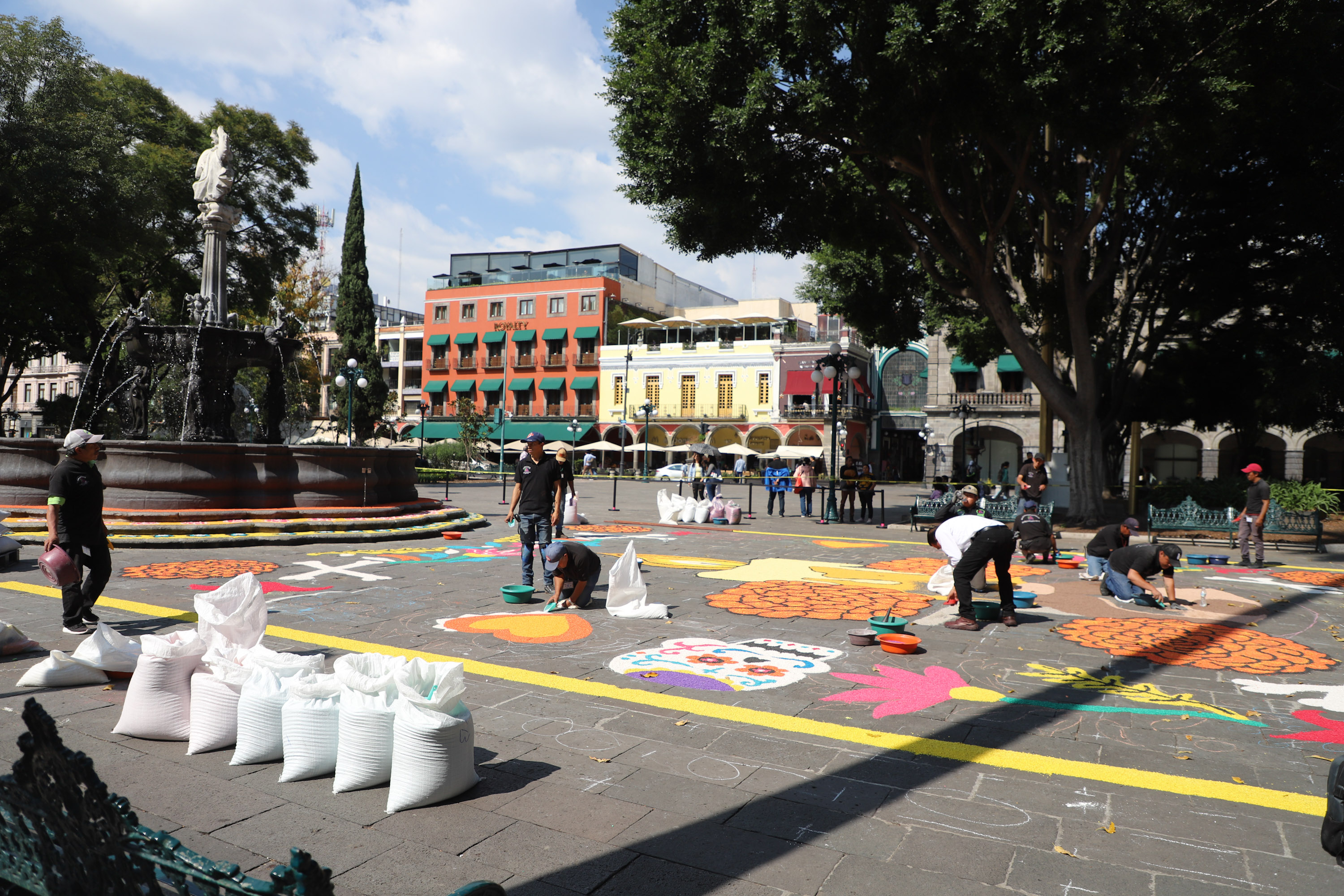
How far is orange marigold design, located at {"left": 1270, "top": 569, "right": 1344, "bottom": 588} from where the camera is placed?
Result: 35.8ft

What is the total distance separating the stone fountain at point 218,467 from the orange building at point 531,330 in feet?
117

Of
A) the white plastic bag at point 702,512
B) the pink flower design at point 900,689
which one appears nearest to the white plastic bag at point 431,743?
the pink flower design at point 900,689

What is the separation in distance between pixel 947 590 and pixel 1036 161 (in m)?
10.7

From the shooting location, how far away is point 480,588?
892 centimetres

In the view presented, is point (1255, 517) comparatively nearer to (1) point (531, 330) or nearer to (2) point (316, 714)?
(2) point (316, 714)

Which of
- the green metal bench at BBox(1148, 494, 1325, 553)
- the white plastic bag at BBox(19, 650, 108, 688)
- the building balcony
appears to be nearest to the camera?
the white plastic bag at BBox(19, 650, 108, 688)

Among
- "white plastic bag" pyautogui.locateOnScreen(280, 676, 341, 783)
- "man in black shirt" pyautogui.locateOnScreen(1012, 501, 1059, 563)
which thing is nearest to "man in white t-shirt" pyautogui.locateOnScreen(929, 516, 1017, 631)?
"man in black shirt" pyautogui.locateOnScreen(1012, 501, 1059, 563)

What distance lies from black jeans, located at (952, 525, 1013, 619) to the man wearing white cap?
23.4 feet

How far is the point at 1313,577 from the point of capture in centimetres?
1150

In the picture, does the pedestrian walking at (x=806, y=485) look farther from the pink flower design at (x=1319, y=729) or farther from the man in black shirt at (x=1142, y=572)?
the pink flower design at (x=1319, y=729)

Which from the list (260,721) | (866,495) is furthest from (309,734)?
(866,495)

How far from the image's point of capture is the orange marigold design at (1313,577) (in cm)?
1092

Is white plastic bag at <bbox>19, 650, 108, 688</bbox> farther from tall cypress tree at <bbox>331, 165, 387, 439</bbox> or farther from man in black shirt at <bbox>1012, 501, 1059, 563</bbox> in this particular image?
tall cypress tree at <bbox>331, 165, 387, 439</bbox>

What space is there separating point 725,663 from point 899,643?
4.49 ft
